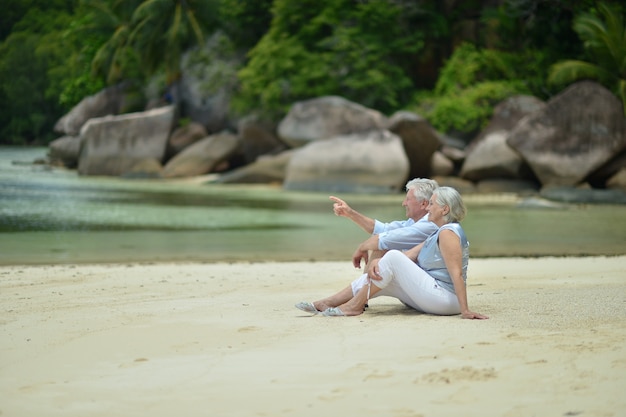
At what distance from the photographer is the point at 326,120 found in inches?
949

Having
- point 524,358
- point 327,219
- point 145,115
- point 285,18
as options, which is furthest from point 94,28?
point 524,358

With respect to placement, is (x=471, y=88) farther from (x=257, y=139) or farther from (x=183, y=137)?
(x=183, y=137)

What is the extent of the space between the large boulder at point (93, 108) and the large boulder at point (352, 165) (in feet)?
44.6

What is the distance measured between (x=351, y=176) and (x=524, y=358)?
18270 mm

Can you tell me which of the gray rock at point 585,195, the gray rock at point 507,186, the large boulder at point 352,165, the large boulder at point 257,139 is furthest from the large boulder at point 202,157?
the gray rock at point 585,195

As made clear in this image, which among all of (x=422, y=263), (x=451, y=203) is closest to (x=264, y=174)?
(x=422, y=263)

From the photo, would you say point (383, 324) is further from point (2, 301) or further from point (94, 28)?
point (94, 28)

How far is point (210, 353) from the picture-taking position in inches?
178

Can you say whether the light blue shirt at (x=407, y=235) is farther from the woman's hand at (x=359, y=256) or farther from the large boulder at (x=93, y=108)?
the large boulder at (x=93, y=108)

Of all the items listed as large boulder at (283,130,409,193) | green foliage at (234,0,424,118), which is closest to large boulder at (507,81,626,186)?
large boulder at (283,130,409,193)

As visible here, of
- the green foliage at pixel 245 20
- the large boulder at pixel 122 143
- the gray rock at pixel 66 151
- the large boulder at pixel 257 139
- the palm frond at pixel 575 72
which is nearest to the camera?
the palm frond at pixel 575 72

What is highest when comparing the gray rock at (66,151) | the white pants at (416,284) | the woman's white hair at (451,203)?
the woman's white hair at (451,203)

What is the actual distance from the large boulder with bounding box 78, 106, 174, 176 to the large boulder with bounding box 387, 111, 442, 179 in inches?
350

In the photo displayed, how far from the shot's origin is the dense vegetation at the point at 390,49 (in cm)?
2478
